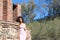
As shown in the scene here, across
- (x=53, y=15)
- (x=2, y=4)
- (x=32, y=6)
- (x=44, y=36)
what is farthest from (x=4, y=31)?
(x=32, y=6)

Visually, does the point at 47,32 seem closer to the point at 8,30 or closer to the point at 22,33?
the point at 8,30

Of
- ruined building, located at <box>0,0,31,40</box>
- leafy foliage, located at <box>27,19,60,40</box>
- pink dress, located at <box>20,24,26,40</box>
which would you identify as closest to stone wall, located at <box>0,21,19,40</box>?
ruined building, located at <box>0,0,31,40</box>

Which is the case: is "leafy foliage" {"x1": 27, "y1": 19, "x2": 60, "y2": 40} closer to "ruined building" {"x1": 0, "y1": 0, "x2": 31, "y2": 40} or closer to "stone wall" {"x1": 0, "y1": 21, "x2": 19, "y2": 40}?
"ruined building" {"x1": 0, "y1": 0, "x2": 31, "y2": 40}

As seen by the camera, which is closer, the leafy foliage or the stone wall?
the stone wall

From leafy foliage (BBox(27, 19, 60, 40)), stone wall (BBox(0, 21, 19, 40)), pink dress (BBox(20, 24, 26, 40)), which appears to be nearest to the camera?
pink dress (BBox(20, 24, 26, 40))

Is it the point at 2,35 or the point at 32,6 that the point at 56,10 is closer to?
the point at 32,6

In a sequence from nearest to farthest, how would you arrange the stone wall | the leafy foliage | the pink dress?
the pink dress, the stone wall, the leafy foliage

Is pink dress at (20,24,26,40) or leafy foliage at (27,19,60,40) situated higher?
pink dress at (20,24,26,40)

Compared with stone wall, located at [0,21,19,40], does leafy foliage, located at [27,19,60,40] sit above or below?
below

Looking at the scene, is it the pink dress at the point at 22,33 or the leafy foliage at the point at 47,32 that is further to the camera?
the leafy foliage at the point at 47,32

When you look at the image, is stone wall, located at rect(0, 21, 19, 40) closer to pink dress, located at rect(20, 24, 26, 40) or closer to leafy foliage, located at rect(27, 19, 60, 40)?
pink dress, located at rect(20, 24, 26, 40)

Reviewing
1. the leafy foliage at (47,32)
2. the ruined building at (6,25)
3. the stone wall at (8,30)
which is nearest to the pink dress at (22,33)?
the ruined building at (6,25)

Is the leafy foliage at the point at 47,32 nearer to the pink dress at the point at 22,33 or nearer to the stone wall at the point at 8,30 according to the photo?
the stone wall at the point at 8,30

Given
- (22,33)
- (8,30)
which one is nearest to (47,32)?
(8,30)
